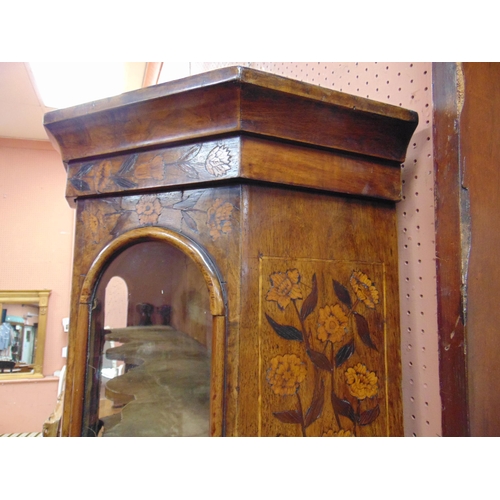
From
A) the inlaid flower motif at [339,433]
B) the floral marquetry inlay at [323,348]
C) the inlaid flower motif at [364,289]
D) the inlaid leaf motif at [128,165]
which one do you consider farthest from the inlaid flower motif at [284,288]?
the inlaid leaf motif at [128,165]

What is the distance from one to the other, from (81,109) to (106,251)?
25 centimetres

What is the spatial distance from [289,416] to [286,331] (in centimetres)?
13

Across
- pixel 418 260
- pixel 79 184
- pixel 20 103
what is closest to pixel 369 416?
pixel 418 260

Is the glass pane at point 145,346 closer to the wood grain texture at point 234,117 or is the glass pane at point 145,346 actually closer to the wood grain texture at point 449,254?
the wood grain texture at point 234,117

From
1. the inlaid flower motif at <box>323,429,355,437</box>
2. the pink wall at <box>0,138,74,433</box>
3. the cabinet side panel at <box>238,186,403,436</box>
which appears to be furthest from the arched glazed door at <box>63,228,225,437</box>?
the pink wall at <box>0,138,74,433</box>

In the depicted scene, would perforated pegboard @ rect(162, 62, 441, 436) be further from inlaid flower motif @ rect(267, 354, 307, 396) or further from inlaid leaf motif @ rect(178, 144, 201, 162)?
inlaid leaf motif @ rect(178, 144, 201, 162)

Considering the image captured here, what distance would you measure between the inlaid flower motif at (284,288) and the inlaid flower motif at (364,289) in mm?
108

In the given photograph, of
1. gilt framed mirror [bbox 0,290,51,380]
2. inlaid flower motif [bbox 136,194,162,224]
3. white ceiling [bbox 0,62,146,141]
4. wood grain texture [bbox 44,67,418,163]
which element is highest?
white ceiling [bbox 0,62,146,141]

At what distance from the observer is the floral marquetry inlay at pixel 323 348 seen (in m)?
0.56

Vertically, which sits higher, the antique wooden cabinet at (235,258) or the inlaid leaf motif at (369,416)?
the antique wooden cabinet at (235,258)

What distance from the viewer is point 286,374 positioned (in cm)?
56

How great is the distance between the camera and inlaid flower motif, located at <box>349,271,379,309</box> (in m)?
0.63

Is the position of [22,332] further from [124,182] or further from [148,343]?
[124,182]

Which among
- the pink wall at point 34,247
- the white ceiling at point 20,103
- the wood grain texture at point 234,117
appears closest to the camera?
the wood grain texture at point 234,117
